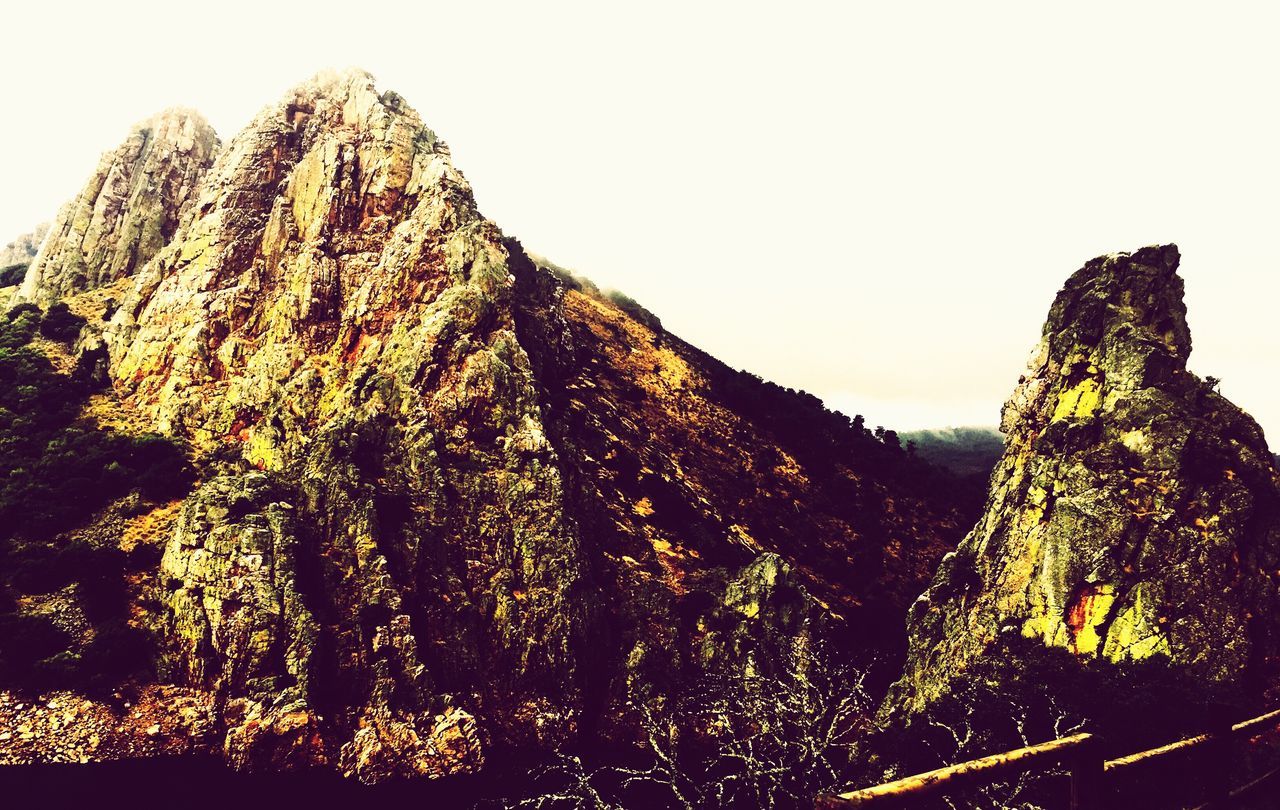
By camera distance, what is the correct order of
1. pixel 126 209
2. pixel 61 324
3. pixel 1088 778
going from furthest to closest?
1. pixel 126 209
2. pixel 61 324
3. pixel 1088 778

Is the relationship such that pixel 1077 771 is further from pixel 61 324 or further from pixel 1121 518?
pixel 61 324

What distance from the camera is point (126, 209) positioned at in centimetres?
6950

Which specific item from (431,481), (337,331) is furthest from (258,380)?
(431,481)

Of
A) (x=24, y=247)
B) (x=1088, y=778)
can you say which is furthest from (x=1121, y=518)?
(x=24, y=247)

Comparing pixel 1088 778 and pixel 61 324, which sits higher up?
pixel 61 324

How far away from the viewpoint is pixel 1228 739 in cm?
592

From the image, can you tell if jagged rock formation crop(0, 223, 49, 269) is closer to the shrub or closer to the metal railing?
the shrub

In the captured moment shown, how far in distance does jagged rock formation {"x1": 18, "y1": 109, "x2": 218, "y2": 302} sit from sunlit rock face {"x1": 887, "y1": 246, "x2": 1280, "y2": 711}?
3168 inches

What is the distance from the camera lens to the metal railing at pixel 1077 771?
394 centimetres

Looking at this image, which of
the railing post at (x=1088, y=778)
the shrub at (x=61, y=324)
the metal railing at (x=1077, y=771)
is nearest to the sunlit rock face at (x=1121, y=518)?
the metal railing at (x=1077, y=771)

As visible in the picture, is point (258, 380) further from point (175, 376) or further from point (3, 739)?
point (3, 739)

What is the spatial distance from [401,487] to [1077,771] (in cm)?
4314

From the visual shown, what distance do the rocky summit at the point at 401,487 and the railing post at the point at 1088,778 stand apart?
90.7ft

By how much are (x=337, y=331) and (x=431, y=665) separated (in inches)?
1163
